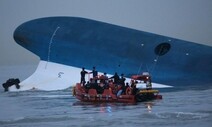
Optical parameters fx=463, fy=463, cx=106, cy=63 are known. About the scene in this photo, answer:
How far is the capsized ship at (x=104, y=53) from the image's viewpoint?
35.4 m

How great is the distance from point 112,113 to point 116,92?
6045 mm

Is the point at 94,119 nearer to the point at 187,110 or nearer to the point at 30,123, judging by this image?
the point at 30,123

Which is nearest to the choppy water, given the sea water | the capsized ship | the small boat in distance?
the sea water

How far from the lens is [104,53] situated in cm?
3784

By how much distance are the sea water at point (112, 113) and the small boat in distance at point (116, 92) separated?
671mm

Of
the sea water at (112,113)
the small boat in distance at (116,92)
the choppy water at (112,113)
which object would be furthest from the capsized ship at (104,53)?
the small boat in distance at (116,92)

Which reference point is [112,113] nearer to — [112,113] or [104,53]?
[112,113]

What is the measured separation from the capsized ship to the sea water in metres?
4.32

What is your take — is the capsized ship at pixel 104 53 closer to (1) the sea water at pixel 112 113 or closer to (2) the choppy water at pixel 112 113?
(1) the sea water at pixel 112 113

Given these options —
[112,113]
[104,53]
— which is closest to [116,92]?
[112,113]

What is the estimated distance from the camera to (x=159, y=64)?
1421 inches

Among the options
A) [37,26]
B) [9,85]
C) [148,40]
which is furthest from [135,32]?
[9,85]

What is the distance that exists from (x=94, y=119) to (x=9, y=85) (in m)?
21.9

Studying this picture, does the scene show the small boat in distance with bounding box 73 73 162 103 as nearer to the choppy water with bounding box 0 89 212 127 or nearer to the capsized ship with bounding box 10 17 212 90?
the choppy water with bounding box 0 89 212 127
